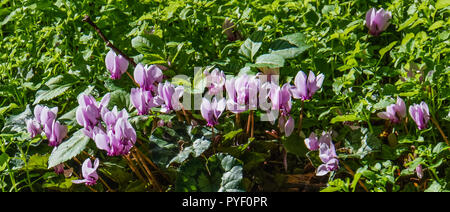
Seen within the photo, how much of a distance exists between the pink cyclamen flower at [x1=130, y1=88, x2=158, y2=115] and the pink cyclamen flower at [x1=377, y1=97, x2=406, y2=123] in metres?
0.91

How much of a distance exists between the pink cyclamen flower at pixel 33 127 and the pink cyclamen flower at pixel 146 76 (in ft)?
1.52

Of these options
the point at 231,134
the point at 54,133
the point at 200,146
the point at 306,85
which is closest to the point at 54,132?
the point at 54,133

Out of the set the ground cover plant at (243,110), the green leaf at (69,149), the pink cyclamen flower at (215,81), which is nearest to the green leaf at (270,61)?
the ground cover plant at (243,110)

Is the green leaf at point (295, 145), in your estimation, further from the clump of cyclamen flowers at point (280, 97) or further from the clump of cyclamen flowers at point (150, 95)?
the clump of cyclamen flowers at point (150, 95)

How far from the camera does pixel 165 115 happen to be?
2.23m

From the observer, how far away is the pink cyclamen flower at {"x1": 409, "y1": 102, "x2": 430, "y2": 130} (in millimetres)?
2193

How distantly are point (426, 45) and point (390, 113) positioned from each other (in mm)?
406

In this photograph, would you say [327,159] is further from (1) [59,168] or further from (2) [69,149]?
(1) [59,168]

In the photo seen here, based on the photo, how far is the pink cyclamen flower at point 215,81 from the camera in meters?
2.30

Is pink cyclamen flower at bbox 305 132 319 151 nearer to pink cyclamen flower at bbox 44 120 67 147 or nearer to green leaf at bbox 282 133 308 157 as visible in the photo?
green leaf at bbox 282 133 308 157

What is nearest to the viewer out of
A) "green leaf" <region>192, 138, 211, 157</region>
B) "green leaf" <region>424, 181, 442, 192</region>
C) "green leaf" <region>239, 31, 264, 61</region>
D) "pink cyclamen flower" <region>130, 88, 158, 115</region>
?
"green leaf" <region>424, 181, 442, 192</region>

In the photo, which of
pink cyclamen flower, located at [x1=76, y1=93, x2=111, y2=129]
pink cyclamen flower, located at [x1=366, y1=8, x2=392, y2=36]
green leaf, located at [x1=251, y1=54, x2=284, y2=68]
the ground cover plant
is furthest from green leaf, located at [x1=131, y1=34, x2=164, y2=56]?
pink cyclamen flower, located at [x1=366, y1=8, x2=392, y2=36]

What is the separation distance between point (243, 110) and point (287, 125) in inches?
9.5
